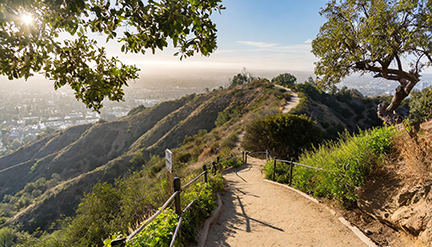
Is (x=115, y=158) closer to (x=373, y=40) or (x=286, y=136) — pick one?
(x=286, y=136)

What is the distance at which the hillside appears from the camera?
105 ft

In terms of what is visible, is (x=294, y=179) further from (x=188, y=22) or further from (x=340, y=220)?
(x=188, y=22)

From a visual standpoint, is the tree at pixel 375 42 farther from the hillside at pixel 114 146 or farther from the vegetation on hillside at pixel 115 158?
the hillside at pixel 114 146

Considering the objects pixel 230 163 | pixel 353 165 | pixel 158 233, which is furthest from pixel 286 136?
pixel 158 233

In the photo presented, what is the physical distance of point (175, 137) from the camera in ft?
137

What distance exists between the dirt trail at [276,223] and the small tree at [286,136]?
6.85 m

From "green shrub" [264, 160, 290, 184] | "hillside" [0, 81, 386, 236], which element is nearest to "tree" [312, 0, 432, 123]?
"green shrub" [264, 160, 290, 184]

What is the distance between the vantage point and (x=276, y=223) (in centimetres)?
459

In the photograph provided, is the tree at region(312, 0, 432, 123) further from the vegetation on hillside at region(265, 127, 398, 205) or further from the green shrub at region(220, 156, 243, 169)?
the green shrub at region(220, 156, 243, 169)

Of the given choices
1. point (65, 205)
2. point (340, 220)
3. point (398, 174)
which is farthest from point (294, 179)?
point (65, 205)

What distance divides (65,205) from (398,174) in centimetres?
4212

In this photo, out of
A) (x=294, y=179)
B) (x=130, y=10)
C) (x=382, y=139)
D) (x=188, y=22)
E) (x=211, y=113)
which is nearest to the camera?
(x=188, y=22)

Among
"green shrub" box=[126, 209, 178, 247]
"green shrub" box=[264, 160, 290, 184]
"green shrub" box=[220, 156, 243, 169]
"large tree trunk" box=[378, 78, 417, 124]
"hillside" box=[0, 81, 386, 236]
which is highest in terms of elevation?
"large tree trunk" box=[378, 78, 417, 124]

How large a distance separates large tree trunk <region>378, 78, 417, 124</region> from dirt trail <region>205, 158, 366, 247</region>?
173 inches
